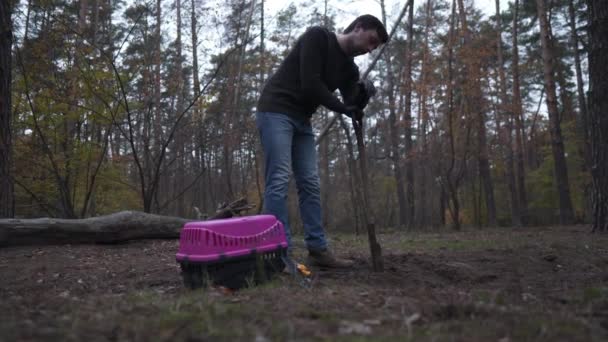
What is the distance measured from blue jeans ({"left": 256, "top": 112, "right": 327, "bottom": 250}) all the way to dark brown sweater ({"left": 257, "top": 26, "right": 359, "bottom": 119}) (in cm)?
11

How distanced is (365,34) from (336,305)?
2158 millimetres

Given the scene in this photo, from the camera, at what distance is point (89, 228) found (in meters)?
5.69

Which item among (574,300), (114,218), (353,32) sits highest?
(353,32)

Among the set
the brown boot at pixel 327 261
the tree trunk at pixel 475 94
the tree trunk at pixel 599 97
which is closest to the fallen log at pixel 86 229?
the brown boot at pixel 327 261

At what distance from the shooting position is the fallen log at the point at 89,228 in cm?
537

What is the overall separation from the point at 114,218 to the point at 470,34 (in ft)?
43.3

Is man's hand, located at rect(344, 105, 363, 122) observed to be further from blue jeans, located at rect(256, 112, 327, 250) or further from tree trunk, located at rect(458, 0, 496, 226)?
tree trunk, located at rect(458, 0, 496, 226)

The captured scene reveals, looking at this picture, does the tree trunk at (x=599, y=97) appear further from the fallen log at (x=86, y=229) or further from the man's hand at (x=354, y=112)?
the fallen log at (x=86, y=229)

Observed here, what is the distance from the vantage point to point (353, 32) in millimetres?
3459

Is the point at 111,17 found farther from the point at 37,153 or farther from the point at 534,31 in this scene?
the point at 534,31

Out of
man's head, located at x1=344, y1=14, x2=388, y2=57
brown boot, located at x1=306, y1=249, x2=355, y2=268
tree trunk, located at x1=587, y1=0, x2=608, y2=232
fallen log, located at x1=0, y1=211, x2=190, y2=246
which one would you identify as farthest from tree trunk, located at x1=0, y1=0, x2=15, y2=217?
tree trunk, located at x1=587, y1=0, x2=608, y2=232

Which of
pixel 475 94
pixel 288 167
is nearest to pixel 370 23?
pixel 288 167

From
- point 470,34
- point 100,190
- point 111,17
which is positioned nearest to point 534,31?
→ point 470,34

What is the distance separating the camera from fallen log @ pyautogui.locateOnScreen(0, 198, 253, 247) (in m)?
5.37
